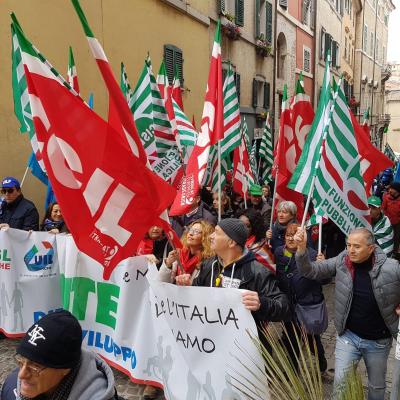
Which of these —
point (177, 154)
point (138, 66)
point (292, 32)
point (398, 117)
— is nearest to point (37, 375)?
point (177, 154)

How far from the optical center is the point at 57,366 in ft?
5.44

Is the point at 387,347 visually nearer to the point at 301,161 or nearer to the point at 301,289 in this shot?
the point at 301,289

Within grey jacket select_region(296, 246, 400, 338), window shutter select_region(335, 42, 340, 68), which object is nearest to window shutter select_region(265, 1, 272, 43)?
window shutter select_region(335, 42, 340, 68)

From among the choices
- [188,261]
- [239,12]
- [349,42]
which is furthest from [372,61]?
[188,261]

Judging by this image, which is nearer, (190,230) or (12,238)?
(190,230)

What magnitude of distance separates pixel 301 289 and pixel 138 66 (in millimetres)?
8334

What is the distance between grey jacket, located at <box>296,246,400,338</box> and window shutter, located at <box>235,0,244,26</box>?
14.4m

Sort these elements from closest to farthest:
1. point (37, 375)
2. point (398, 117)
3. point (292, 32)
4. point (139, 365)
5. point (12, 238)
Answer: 1. point (37, 375)
2. point (139, 365)
3. point (12, 238)
4. point (292, 32)
5. point (398, 117)

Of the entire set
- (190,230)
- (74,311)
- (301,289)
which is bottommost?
(74,311)

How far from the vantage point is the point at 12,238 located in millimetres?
4777

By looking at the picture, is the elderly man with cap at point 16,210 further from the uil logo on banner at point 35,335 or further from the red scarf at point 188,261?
the uil logo on banner at point 35,335

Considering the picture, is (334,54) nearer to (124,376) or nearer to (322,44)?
(322,44)

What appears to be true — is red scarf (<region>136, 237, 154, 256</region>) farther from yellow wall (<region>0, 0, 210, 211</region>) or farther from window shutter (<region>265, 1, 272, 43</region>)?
window shutter (<region>265, 1, 272, 43</region>)

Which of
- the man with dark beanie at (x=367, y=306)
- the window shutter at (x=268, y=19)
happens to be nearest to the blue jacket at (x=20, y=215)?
the man with dark beanie at (x=367, y=306)
